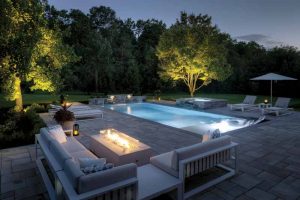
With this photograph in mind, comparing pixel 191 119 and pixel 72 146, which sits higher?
pixel 72 146

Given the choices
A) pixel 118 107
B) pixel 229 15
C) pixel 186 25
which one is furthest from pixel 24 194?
pixel 229 15

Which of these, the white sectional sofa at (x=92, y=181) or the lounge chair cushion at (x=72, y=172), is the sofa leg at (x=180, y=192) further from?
the lounge chair cushion at (x=72, y=172)

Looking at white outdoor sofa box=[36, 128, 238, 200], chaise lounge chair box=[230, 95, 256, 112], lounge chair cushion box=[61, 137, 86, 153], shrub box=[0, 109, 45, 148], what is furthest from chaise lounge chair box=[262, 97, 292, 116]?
shrub box=[0, 109, 45, 148]

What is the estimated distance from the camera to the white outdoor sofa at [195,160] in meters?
3.99

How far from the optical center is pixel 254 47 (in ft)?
127

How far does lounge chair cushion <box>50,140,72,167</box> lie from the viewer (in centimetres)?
372

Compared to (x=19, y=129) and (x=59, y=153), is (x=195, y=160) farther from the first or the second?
(x=19, y=129)

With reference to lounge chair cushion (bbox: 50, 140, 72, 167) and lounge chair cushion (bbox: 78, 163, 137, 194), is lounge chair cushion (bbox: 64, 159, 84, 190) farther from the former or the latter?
lounge chair cushion (bbox: 50, 140, 72, 167)

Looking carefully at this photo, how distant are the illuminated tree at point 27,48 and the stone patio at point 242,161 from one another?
279 centimetres

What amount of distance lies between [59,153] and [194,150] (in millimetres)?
2504

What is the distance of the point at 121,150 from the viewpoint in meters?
5.23

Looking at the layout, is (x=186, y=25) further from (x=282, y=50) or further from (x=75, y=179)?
(x=75, y=179)

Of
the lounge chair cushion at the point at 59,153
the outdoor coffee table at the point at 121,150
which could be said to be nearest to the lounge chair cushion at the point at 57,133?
the outdoor coffee table at the point at 121,150

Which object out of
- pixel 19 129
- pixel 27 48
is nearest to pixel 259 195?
pixel 27 48
